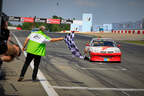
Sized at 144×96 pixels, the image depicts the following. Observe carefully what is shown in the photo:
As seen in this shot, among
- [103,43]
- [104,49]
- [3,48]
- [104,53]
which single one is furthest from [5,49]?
[103,43]

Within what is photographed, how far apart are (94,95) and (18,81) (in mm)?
2642

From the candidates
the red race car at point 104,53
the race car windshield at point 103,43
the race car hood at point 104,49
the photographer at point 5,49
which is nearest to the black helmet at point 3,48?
the photographer at point 5,49

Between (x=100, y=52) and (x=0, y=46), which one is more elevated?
(x=0, y=46)

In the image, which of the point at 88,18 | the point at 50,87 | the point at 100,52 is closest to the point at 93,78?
the point at 50,87

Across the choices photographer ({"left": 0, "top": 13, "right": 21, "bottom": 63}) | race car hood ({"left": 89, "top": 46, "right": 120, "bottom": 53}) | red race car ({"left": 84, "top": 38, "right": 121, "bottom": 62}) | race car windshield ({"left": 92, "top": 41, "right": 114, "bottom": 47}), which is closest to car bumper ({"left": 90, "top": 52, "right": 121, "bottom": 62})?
red race car ({"left": 84, "top": 38, "right": 121, "bottom": 62})

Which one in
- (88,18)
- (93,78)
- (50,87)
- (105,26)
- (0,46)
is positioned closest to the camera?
(0,46)

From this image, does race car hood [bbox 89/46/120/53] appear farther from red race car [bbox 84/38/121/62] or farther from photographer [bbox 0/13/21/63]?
photographer [bbox 0/13/21/63]

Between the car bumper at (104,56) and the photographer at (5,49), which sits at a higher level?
the photographer at (5,49)

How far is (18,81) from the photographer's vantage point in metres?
8.75

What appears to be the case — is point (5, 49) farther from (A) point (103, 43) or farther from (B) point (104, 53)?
(A) point (103, 43)

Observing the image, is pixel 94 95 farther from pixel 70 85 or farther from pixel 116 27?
pixel 116 27

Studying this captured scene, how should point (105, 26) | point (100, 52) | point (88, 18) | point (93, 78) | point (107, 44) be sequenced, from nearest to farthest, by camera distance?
point (93, 78), point (100, 52), point (107, 44), point (105, 26), point (88, 18)

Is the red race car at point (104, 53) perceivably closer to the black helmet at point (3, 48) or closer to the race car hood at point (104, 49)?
the race car hood at point (104, 49)

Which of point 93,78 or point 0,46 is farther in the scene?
point 93,78
